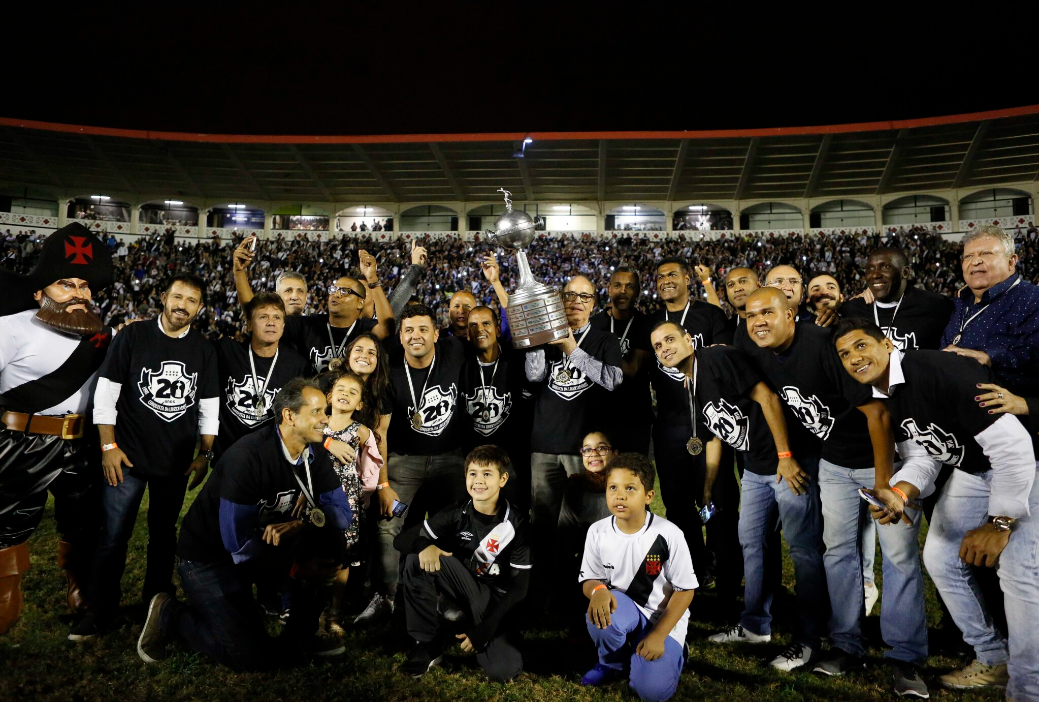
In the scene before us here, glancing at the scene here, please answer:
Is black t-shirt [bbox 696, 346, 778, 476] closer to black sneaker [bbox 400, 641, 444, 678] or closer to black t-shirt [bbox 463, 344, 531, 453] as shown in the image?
black t-shirt [bbox 463, 344, 531, 453]

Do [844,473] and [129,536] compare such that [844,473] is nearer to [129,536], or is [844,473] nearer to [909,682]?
[909,682]

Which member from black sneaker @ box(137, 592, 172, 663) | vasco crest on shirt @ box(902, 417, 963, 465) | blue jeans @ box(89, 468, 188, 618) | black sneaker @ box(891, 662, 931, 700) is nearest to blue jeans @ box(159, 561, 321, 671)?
black sneaker @ box(137, 592, 172, 663)

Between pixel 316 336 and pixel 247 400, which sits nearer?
pixel 247 400

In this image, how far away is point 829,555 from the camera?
3.51m

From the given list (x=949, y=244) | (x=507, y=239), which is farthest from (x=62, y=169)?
(x=949, y=244)

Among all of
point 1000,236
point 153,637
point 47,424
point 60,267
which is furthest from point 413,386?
point 1000,236

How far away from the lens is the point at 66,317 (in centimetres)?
395

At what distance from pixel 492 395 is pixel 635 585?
1.73 meters

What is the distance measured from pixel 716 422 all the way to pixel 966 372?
4.49ft

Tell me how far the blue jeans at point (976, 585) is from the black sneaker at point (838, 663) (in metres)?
0.55

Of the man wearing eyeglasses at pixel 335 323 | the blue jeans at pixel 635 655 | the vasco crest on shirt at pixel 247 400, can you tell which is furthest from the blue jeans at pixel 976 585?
the vasco crest on shirt at pixel 247 400

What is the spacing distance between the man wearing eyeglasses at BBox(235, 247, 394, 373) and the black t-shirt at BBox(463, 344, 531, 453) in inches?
32.2

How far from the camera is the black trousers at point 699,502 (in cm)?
438

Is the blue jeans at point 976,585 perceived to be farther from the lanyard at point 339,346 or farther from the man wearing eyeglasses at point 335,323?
the lanyard at point 339,346
